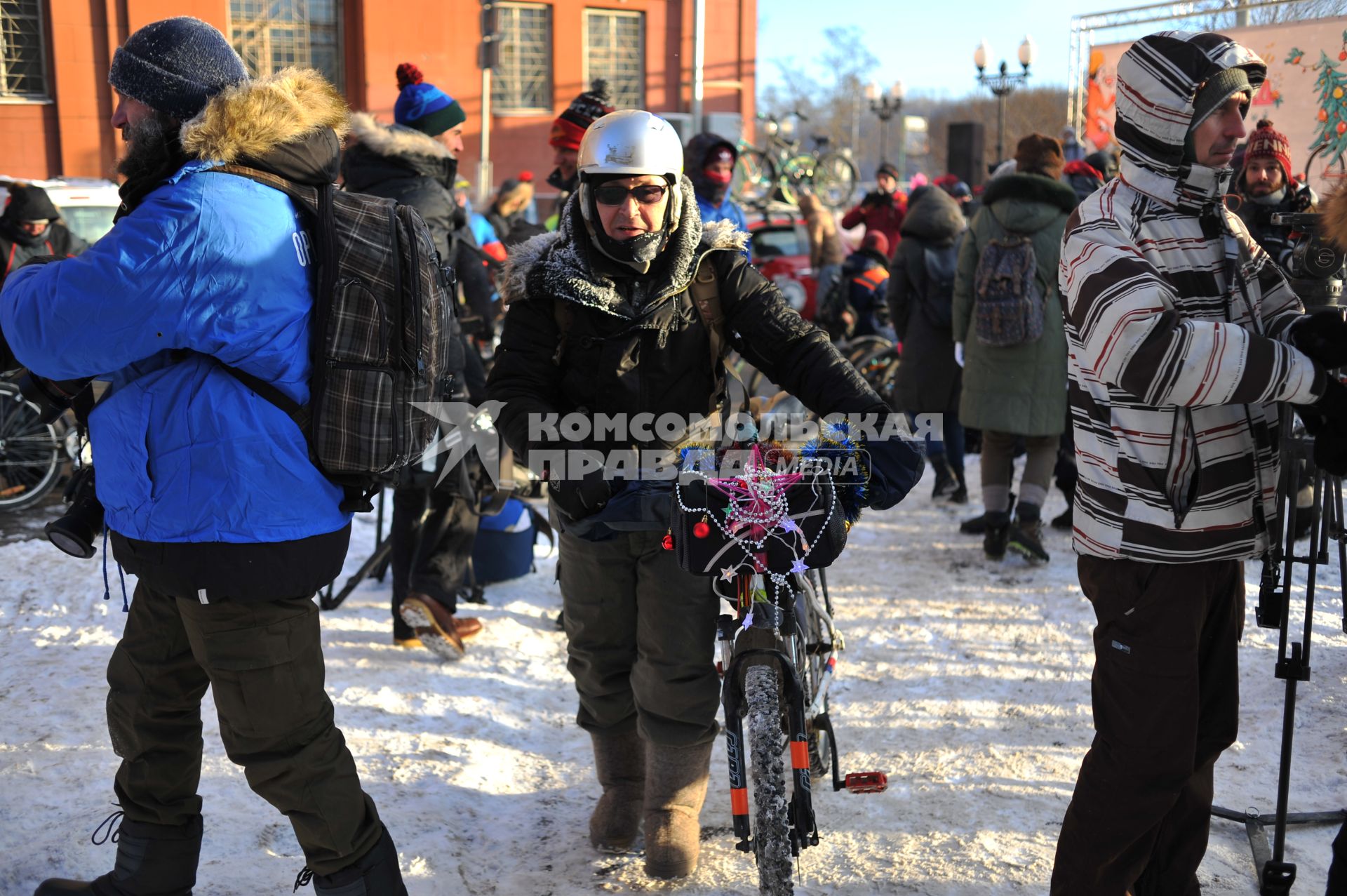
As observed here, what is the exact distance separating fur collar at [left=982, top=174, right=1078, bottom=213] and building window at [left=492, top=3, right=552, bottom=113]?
19.1 m

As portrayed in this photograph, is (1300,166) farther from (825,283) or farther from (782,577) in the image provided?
(782,577)

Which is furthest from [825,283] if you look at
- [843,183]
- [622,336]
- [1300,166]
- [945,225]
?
[843,183]

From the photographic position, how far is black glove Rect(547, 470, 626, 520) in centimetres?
254

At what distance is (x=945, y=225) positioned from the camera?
6.66 meters

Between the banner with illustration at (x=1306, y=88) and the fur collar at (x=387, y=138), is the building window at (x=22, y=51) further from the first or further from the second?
the banner with illustration at (x=1306, y=88)

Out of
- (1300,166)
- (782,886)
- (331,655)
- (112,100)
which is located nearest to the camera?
(782,886)

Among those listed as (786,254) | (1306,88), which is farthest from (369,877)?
(786,254)

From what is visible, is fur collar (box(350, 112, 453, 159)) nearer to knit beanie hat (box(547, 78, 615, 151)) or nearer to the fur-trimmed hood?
knit beanie hat (box(547, 78, 615, 151))

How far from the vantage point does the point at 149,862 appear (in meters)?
2.62

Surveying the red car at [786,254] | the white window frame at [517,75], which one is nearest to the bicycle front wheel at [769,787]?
the red car at [786,254]

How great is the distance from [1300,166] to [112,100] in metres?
18.8

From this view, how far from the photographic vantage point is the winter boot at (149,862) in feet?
8.59

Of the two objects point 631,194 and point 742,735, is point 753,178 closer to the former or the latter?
point 631,194

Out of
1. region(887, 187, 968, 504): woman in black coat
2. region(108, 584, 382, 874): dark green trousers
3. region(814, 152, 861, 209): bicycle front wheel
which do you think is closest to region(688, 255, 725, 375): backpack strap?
region(108, 584, 382, 874): dark green trousers
